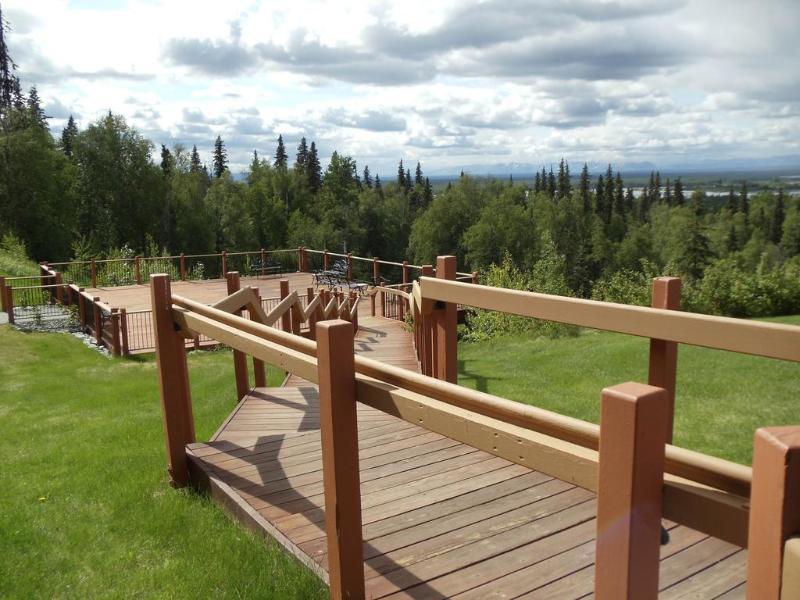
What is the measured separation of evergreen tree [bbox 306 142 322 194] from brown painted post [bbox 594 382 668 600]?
3243 inches

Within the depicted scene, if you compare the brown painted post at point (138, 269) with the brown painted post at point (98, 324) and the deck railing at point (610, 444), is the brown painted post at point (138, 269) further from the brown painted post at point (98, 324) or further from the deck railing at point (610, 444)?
the deck railing at point (610, 444)

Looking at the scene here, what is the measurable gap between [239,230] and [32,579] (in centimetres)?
6135

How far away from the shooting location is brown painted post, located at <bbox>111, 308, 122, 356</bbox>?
12.4m

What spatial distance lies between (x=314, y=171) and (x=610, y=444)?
86629 millimetres

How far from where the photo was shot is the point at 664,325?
2609 mm

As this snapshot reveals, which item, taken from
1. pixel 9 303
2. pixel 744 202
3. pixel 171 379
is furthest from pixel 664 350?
pixel 744 202

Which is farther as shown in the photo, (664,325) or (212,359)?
(212,359)

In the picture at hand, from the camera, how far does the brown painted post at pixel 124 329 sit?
40.6 feet

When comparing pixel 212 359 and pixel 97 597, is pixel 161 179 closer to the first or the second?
pixel 212 359

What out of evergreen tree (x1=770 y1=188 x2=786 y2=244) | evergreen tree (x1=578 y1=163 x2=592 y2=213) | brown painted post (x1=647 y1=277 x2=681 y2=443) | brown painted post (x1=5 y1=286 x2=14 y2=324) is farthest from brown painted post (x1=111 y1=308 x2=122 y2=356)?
evergreen tree (x1=770 y1=188 x2=786 y2=244)

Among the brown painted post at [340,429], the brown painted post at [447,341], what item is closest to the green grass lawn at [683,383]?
the brown painted post at [447,341]

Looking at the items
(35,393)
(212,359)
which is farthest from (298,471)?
(212,359)

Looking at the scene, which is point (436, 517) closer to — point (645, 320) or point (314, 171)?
point (645, 320)

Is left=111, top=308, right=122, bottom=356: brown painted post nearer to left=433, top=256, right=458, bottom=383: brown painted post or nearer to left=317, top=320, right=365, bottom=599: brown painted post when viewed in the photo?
left=433, top=256, right=458, bottom=383: brown painted post
